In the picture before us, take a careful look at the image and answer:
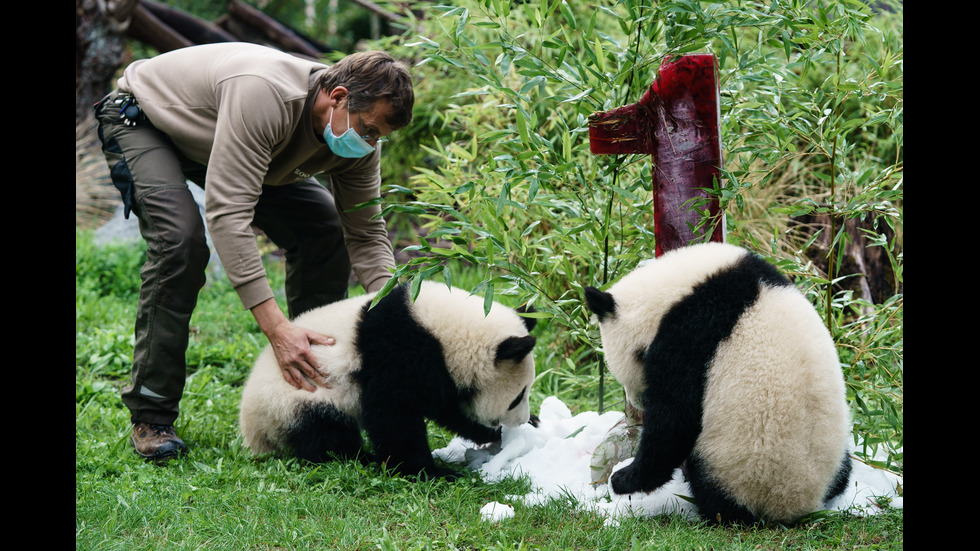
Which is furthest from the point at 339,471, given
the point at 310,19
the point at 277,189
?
the point at 310,19

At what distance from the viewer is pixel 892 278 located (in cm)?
558

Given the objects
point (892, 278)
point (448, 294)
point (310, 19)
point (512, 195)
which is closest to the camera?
point (448, 294)

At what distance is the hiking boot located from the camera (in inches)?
138

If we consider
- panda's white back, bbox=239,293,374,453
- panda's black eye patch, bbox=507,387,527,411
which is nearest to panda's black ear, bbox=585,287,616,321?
panda's black eye patch, bbox=507,387,527,411

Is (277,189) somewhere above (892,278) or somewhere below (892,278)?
above

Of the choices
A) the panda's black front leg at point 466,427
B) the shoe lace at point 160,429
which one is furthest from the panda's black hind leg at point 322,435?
the shoe lace at point 160,429

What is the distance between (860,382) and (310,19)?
1611cm

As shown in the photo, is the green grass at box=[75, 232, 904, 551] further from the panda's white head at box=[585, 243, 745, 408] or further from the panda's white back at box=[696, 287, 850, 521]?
the panda's white head at box=[585, 243, 745, 408]

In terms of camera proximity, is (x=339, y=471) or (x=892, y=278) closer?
(x=339, y=471)

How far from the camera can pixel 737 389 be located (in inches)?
99.0

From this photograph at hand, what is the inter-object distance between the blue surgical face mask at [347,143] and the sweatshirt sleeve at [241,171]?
0.79 ft

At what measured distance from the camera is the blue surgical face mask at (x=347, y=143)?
3432 millimetres
